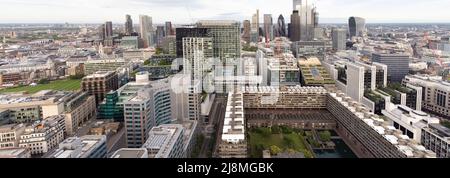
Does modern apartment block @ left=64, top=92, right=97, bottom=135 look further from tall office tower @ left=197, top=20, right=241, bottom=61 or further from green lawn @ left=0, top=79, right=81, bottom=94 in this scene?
tall office tower @ left=197, top=20, right=241, bottom=61

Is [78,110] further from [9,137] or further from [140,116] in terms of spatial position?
[140,116]

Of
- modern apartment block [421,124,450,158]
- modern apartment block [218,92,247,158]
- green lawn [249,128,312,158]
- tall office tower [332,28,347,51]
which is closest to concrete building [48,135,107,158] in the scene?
modern apartment block [218,92,247,158]

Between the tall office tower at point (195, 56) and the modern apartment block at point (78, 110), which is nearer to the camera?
the modern apartment block at point (78, 110)

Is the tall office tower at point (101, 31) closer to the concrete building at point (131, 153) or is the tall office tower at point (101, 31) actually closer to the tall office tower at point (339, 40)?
the concrete building at point (131, 153)

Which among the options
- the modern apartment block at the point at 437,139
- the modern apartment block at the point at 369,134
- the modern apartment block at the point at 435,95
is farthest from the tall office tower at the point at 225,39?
the modern apartment block at the point at 437,139

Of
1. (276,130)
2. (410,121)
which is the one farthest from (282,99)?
(410,121)
